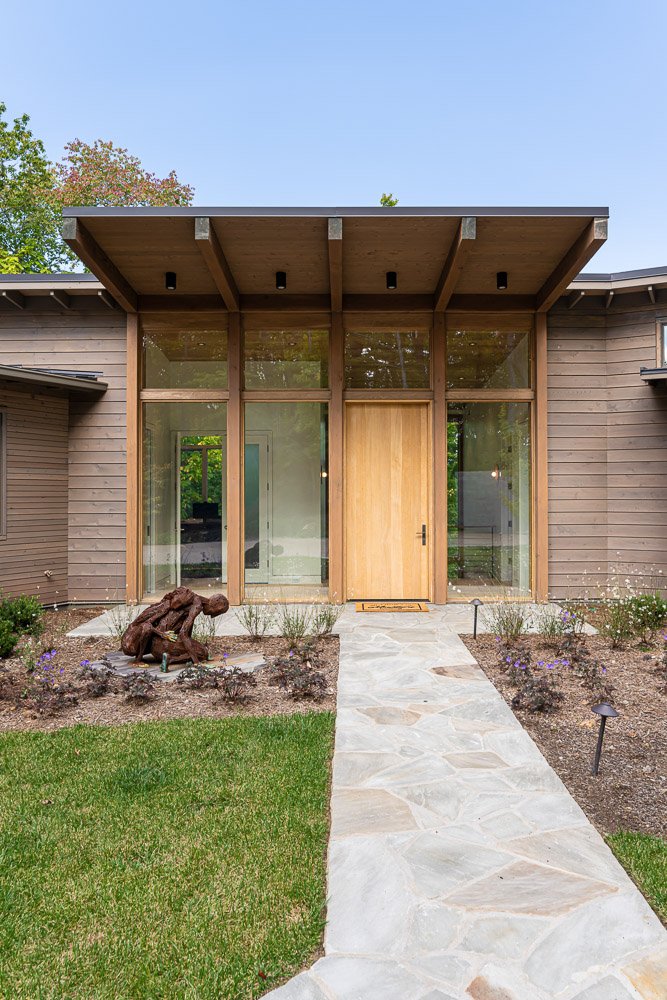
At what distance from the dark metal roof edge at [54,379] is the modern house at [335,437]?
5cm

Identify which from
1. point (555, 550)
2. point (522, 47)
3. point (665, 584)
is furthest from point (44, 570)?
point (522, 47)

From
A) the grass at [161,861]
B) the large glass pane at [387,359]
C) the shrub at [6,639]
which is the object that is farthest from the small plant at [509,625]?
the shrub at [6,639]

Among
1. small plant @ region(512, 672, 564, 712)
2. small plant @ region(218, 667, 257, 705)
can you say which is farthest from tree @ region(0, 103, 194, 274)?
small plant @ region(512, 672, 564, 712)

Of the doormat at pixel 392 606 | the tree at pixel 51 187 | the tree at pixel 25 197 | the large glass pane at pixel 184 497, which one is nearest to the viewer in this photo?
the doormat at pixel 392 606

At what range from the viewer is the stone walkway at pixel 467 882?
1.61 metres

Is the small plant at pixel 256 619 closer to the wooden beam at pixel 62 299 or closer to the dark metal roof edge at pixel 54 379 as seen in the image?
the dark metal roof edge at pixel 54 379

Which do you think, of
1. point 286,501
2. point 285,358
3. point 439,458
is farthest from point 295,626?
point 285,358

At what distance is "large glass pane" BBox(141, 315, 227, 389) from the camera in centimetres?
705

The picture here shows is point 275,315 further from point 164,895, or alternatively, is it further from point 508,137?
point 508,137

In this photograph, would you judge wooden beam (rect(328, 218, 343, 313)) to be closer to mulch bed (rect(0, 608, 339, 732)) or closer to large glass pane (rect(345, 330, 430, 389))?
large glass pane (rect(345, 330, 430, 389))

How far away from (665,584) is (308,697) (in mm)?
5129

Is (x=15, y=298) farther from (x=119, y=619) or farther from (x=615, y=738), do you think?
(x=615, y=738)

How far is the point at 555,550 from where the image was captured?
6973 mm

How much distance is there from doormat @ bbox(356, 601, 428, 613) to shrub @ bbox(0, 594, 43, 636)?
11.0 ft
